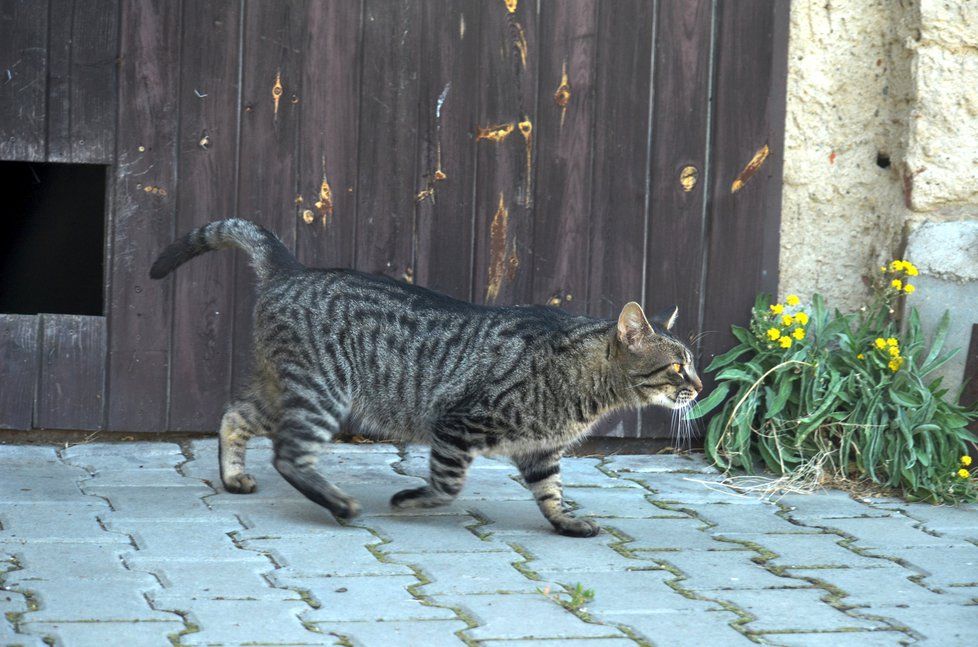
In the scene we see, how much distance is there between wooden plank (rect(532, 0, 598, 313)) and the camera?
206 inches

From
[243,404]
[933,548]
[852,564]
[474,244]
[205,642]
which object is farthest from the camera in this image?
[474,244]

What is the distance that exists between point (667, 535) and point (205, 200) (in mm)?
2438

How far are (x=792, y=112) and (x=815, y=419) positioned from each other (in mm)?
1390

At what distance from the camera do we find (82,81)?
5.02 m

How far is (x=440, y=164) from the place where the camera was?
5258 mm

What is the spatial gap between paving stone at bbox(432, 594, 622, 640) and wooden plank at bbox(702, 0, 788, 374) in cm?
235

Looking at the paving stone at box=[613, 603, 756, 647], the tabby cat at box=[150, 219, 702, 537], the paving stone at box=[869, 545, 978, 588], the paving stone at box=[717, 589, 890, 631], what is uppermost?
the tabby cat at box=[150, 219, 702, 537]

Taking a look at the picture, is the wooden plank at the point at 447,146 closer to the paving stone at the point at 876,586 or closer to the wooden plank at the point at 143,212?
the wooden plank at the point at 143,212

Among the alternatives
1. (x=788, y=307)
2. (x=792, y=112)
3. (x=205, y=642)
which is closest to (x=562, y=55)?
(x=792, y=112)

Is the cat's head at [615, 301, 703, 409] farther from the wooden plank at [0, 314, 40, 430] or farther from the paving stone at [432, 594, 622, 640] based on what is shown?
the wooden plank at [0, 314, 40, 430]

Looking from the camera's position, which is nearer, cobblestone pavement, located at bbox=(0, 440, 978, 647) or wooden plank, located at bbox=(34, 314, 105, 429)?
cobblestone pavement, located at bbox=(0, 440, 978, 647)

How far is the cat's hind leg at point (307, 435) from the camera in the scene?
13.6 ft

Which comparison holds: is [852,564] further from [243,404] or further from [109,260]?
[109,260]

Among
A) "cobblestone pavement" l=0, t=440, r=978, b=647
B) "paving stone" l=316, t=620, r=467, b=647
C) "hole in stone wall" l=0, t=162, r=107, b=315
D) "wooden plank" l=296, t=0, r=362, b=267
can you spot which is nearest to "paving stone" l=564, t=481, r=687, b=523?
"cobblestone pavement" l=0, t=440, r=978, b=647
